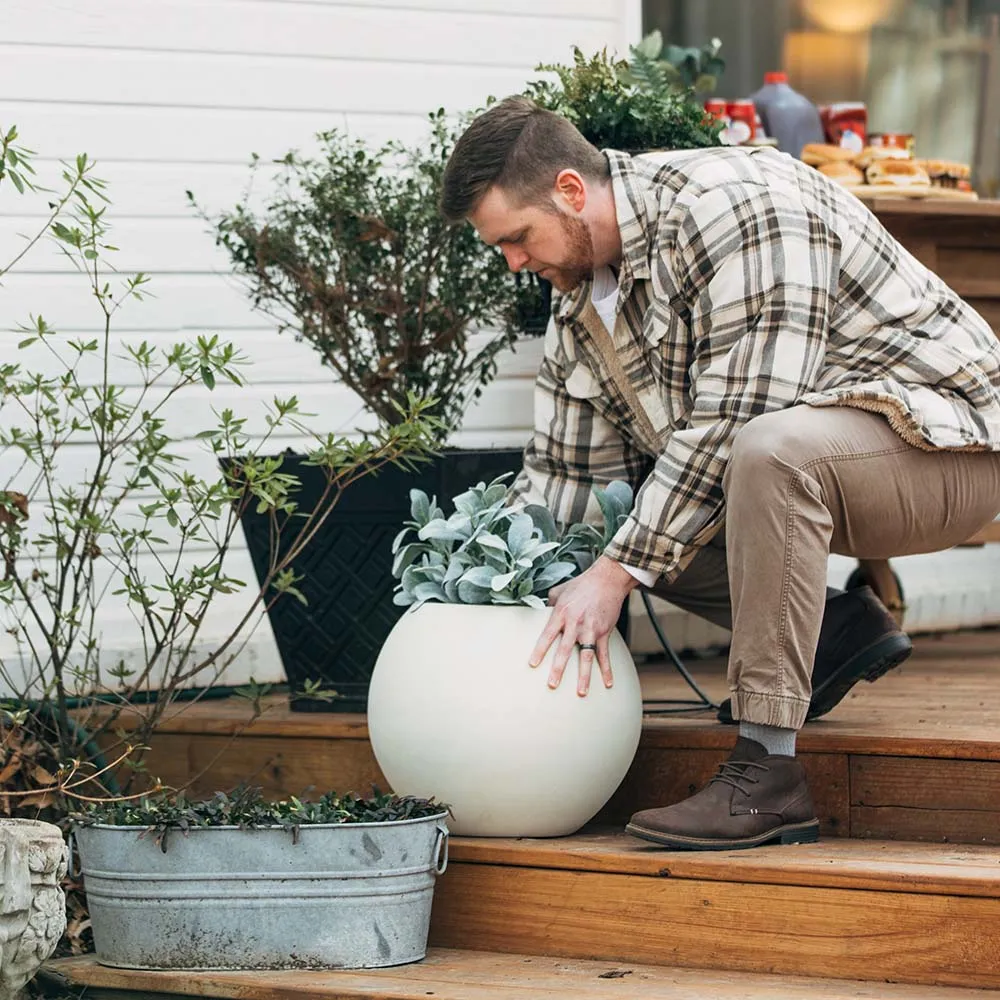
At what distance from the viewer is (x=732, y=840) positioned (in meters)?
2.38

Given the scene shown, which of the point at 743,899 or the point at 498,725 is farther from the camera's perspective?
the point at 498,725

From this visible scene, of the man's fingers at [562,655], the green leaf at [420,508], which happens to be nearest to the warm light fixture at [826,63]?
the green leaf at [420,508]

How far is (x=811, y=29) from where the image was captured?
448 cm

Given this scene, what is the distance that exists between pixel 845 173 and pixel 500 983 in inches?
87.9

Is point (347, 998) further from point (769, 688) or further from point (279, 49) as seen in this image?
point (279, 49)

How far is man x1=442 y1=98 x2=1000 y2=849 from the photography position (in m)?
2.38

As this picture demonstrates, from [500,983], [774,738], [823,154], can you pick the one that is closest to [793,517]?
[774,738]

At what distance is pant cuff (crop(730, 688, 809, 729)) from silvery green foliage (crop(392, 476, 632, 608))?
341mm

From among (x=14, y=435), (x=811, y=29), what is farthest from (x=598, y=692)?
(x=811, y=29)

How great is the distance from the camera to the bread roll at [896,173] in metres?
3.72

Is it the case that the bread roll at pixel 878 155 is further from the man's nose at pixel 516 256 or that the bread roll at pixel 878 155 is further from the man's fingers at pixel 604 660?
the man's fingers at pixel 604 660

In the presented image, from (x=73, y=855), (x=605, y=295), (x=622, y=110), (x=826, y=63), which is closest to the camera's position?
(x=73, y=855)

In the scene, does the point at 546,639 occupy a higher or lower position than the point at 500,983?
higher

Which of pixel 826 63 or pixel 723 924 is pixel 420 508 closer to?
pixel 723 924
